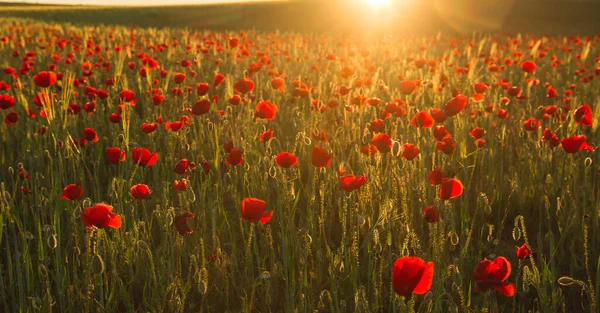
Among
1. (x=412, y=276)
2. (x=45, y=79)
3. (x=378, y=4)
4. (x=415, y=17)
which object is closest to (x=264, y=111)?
(x=45, y=79)

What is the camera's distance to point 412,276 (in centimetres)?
95

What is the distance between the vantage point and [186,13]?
1245 inches

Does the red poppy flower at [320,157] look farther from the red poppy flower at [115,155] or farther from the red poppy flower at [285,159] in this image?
the red poppy flower at [115,155]

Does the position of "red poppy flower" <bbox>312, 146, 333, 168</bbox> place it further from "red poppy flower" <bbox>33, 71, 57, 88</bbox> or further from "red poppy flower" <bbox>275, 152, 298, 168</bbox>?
"red poppy flower" <bbox>33, 71, 57, 88</bbox>

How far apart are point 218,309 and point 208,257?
234 mm

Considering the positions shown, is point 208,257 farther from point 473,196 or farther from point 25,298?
point 473,196

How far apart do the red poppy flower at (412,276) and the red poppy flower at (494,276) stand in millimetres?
147

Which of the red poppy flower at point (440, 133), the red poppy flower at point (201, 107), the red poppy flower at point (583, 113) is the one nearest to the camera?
the red poppy flower at point (440, 133)

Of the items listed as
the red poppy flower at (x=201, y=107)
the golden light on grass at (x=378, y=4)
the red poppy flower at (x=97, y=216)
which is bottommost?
the red poppy flower at (x=97, y=216)

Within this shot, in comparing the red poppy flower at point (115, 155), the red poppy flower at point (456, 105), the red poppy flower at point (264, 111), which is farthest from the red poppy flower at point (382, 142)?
the red poppy flower at point (115, 155)

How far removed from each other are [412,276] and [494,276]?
199 mm

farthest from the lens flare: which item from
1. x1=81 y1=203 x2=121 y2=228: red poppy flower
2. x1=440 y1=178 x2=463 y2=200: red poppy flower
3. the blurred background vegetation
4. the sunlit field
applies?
x1=81 y1=203 x2=121 y2=228: red poppy flower

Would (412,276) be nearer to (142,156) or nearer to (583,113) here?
(142,156)

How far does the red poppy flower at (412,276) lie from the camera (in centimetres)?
95
